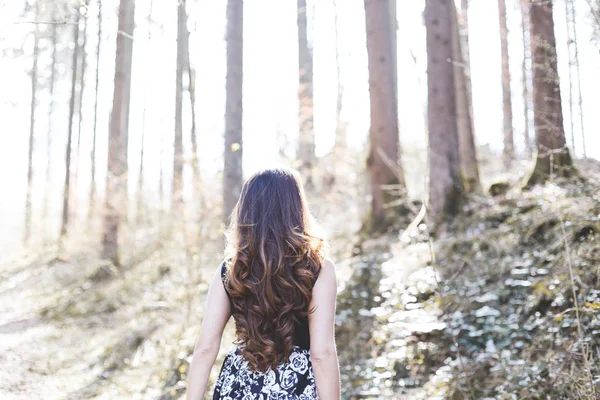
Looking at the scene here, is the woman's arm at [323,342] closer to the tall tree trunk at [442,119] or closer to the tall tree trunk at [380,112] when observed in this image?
the tall tree trunk at [442,119]

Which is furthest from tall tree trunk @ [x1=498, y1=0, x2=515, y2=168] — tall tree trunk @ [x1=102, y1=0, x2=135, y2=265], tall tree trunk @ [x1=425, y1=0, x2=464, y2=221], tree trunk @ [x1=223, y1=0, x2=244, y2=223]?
tall tree trunk @ [x1=102, y1=0, x2=135, y2=265]

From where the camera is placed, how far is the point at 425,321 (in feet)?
19.5

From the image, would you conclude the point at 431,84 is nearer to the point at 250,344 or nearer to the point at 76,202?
the point at 250,344

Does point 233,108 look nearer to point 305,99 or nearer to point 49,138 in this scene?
point 305,99

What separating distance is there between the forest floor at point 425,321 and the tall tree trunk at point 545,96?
40cm

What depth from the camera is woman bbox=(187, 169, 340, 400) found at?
2.60m

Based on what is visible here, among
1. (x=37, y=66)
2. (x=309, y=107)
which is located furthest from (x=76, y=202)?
(x=309, y=107)

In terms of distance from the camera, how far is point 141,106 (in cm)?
2170

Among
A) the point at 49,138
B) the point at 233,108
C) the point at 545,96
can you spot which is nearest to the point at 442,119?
the point at 545,96

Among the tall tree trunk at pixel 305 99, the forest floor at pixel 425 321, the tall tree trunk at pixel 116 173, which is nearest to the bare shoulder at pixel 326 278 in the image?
the forest floor at pixel 425 321

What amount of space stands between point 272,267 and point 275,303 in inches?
6.7

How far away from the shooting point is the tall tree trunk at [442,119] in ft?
28.1

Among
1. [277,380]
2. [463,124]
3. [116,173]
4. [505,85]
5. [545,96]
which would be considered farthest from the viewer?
[505,85]

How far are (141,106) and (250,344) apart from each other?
20.4 m
